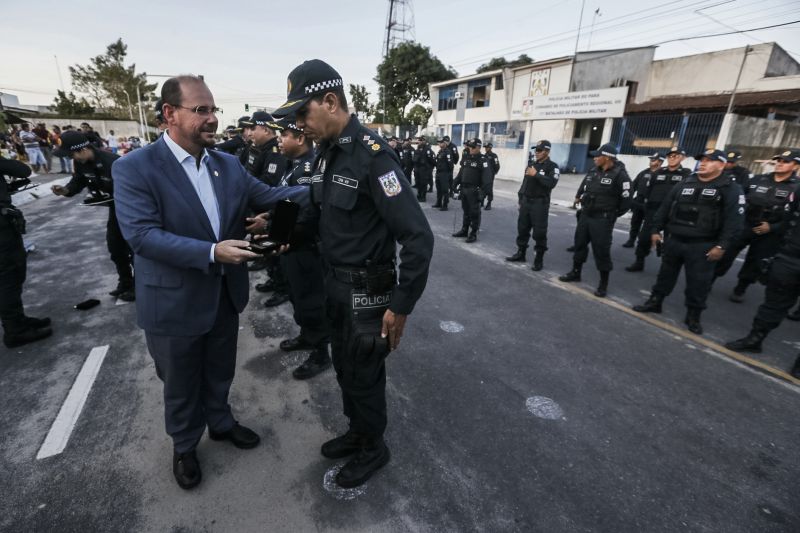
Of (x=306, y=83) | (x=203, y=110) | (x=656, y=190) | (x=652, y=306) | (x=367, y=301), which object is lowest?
(x=652, y=306)

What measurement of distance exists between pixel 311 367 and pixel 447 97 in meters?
33.5

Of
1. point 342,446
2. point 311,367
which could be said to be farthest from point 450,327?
point 342,446

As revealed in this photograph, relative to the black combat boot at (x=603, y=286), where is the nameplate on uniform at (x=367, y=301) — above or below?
above

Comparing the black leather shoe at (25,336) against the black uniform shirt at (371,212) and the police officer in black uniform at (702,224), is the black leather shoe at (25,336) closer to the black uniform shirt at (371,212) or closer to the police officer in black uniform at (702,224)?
the black uniform shirt at (371,212)

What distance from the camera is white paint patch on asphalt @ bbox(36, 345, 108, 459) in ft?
7.88

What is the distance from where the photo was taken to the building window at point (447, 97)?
3169cm

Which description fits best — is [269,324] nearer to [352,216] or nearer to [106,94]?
[352,216]

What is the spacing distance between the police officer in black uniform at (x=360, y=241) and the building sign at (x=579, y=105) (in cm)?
1520

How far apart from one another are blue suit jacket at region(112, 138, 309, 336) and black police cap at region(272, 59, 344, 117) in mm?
578

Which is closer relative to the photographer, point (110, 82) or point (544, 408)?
point (544, 408)

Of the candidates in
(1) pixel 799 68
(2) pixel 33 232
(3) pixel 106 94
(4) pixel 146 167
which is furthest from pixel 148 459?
(3) pixel 106 94

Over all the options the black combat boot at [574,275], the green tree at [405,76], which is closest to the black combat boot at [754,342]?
the black combat boot at [574,275]

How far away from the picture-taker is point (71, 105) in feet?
132

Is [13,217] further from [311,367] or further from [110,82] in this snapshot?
[110,82]
